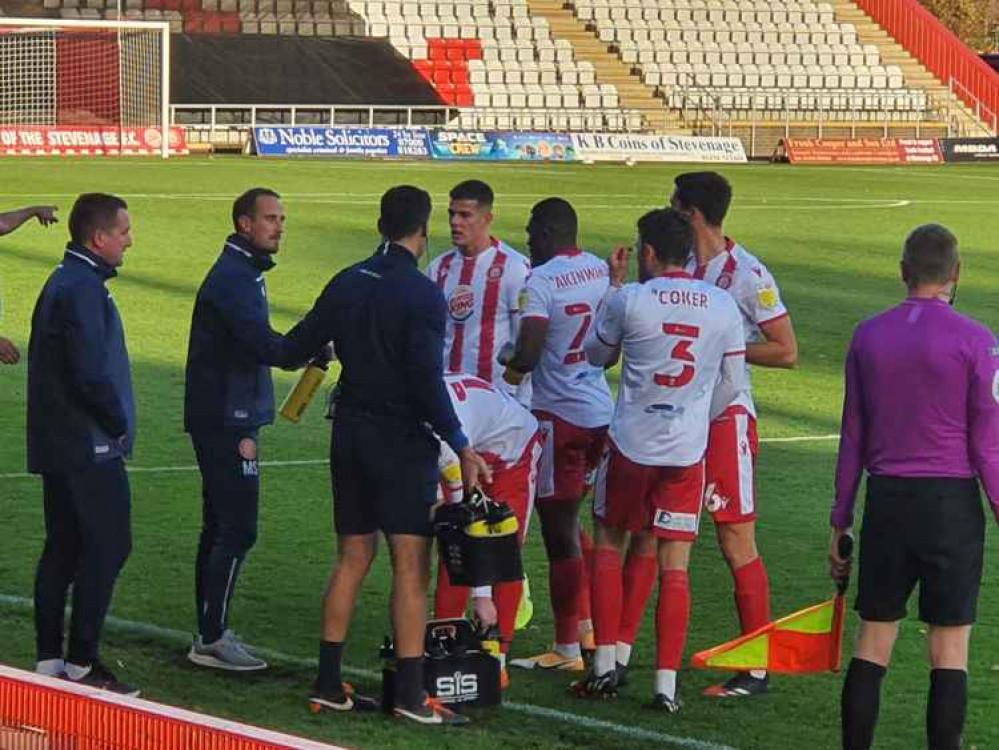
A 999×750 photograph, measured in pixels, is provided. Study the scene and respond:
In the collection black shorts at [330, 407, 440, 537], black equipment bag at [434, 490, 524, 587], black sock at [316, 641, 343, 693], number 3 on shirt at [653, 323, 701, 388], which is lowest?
black sock at [316, 641, 343, 693]

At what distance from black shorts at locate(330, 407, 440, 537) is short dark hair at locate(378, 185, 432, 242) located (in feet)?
2.20

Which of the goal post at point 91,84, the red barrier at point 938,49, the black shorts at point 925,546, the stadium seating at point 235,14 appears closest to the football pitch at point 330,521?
the black shorts at point 925,546

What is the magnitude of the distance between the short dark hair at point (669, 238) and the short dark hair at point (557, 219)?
0.84m

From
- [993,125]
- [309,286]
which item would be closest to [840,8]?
[993,125]

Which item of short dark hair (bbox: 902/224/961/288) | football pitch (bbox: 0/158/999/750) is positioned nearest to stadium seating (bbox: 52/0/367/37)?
football pitch (bbox: 0/158/999/750)

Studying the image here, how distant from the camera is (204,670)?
27.6 ft

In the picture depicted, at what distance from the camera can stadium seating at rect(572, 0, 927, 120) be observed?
5481 centimetres

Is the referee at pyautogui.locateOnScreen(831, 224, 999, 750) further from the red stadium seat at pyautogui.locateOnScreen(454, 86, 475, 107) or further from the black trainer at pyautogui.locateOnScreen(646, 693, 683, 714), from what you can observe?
the red stadium seat at pyautogui.locateOnScreen(454, 86, 475, 107)

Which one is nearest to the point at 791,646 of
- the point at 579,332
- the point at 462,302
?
the point at 579,332

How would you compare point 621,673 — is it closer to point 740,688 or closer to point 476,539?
point 740,688

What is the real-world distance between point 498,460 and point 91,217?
5.95 ft

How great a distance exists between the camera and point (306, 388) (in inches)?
317

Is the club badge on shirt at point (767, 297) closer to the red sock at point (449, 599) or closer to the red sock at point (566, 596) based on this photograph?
the red sock at point (566, 596)

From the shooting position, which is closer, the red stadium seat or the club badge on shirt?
the club badge on shirt
